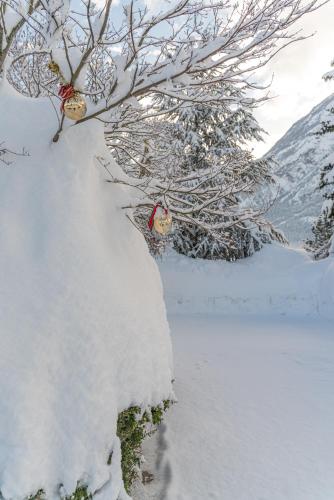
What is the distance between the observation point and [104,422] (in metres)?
2.76

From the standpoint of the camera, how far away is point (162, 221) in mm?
3904

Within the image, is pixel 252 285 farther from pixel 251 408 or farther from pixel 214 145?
pixel 251 408

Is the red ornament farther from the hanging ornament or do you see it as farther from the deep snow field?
the deep snow field

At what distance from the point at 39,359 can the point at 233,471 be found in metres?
2.29

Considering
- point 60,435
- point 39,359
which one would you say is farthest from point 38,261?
point 60,435

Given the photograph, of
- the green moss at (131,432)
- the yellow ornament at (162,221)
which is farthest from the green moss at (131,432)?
the yellow ornament at (162,221)

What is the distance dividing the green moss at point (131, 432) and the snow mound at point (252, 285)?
10.4 meters

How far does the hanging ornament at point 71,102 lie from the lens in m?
3.23

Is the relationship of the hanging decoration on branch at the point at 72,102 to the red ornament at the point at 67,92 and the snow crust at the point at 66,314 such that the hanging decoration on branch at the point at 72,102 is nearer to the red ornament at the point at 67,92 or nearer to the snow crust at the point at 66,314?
the red ornament at the point at 67,92

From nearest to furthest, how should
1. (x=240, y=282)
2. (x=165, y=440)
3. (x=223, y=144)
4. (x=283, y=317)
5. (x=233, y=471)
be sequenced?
(x=233, y=471), (x=165, y=440), (x=283, y=317), (x=240, y=282), (x=223, y=144)

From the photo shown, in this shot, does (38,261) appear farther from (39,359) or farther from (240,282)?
(240,282)

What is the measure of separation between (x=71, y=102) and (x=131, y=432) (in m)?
2.58

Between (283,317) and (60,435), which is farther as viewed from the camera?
(283,317)

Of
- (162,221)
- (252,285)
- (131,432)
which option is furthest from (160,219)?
(252,285)
